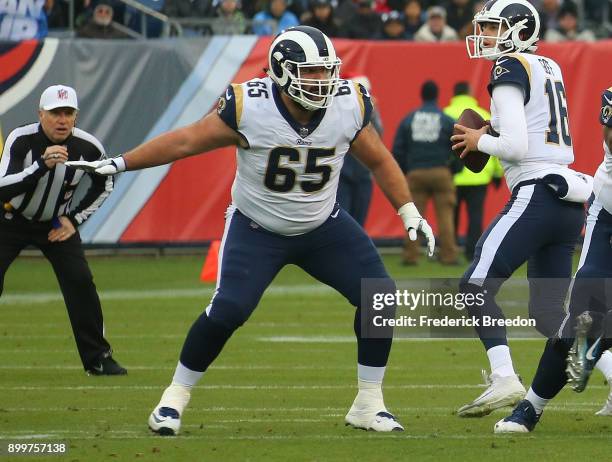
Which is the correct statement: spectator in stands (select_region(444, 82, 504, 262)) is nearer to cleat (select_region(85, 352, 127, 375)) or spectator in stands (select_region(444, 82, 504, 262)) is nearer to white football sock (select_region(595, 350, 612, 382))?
cleat (select_region(85, 352, 127, 375))

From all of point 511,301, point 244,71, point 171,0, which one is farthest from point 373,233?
point 511,301

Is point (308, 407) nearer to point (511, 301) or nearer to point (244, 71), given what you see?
point (511, 301)

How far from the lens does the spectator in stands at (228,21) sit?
16.6 meters

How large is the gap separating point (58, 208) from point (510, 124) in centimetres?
319

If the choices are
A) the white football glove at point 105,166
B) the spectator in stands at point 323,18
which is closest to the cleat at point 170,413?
the white football glove at point 105,166

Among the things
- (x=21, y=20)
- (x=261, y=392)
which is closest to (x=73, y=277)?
(x=261, y=392)

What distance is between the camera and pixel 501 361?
6.53 meters

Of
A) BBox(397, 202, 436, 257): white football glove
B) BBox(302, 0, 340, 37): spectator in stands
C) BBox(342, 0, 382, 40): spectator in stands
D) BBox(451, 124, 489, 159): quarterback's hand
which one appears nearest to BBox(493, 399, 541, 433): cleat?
BBox(397, 202, 436, 257): white football glove

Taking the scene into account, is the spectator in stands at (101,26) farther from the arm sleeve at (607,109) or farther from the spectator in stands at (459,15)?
the arm sleeve at (607,109)

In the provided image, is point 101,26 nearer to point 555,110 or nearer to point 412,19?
point 412,19

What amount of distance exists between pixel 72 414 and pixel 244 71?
950cm

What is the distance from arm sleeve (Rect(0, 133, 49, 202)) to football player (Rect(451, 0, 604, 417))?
2.75 meters

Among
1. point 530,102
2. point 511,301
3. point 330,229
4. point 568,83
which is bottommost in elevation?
point 568,83

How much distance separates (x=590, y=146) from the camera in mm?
16984
